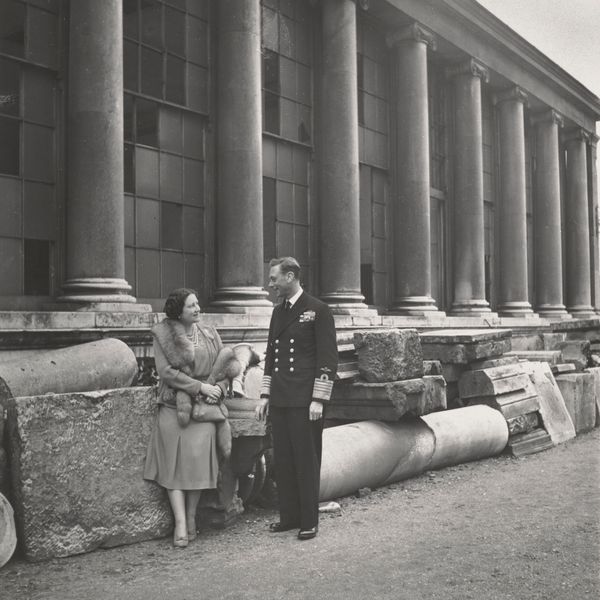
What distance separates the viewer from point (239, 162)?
12.0 metres

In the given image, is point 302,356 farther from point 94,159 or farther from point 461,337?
point 461,337

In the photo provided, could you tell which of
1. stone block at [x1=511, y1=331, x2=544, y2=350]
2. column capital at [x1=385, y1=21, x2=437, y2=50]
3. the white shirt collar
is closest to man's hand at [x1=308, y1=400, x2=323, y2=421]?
the white shirt collar

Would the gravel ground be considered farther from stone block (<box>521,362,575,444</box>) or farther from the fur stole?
stone block (<box>521,362,575,444</box>)

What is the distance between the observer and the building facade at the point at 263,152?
32.4 ft

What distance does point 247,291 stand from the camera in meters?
12.0

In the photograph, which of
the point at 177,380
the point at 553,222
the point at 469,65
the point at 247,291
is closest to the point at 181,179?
the point at 247,291

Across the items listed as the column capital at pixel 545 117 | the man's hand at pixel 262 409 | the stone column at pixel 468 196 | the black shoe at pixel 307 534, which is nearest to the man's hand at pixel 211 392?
the man's hand at pixel 262 409

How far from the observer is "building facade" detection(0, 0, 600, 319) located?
32.4 feet

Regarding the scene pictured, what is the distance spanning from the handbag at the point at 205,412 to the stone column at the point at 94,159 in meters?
3.65

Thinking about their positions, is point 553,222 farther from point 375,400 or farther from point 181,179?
point 375,400

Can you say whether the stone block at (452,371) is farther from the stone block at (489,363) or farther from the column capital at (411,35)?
the column capital at (411,35)

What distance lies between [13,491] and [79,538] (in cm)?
59

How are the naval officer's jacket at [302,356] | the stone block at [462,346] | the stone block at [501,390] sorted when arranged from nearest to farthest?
the naval officer's jacket at [302,356], the stone block at [501,390], the stone block at [462,346]

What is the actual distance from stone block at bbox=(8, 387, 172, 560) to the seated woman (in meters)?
0.14
